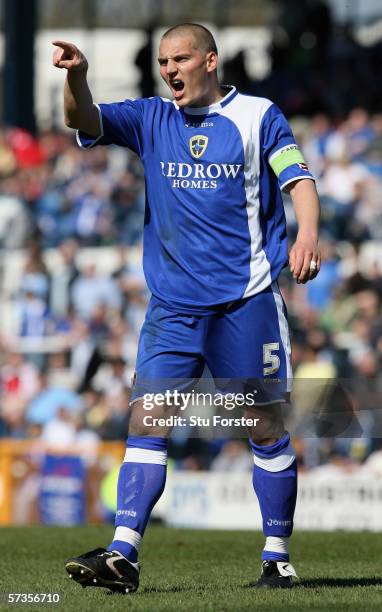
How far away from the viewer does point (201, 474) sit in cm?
1274

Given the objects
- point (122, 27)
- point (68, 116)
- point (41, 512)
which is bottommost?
point (41, 512)

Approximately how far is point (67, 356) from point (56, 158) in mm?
6336

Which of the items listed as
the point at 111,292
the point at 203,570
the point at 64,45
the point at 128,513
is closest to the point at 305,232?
the point at 64,45

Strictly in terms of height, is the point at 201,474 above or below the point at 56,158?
below

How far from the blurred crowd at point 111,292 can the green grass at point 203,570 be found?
2639 mm

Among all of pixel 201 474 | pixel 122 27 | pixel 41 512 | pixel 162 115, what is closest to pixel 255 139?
pixel 162 115

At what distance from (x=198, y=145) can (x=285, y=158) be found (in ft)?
1.25

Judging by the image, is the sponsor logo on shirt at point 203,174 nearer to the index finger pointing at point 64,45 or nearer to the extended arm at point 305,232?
the extended arm at point 305,232

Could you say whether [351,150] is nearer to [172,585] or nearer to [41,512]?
[41,512]

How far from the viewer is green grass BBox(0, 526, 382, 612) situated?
5.32 m

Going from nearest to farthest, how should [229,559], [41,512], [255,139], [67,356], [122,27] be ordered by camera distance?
[255,139] < [229,559] < [41,512] < [67,356] < [122,27]

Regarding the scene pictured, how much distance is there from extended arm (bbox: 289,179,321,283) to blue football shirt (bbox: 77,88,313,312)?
0.19 ft

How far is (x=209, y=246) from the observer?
5.97 metres

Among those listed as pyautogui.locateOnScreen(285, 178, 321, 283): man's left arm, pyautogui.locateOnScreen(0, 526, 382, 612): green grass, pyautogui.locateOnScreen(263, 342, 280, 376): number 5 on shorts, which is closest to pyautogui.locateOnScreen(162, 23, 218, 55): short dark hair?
pyautogui.locateOnScreen(285, 178, 321, 283): man's left arm
